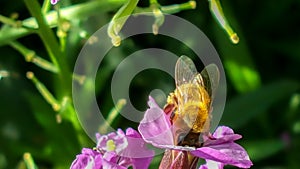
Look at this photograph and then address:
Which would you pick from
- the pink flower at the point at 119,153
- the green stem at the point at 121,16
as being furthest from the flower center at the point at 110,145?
the green stem at the point at 121,16

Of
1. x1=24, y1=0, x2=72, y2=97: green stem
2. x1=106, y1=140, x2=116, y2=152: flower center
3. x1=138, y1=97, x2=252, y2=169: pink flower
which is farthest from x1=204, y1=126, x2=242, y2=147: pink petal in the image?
x1=24, y1=0, x2=72, y2=97: green stem

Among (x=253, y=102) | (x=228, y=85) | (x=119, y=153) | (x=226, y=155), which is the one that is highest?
(x=228, y=85)

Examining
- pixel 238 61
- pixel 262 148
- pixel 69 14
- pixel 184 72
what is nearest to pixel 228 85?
pixel 238 61

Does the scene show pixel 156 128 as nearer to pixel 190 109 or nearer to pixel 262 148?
pixel 190 109

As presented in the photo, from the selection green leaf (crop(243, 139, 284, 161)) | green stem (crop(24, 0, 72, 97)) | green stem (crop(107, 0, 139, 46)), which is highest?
green stem (crop(24, 0, 72, 97))

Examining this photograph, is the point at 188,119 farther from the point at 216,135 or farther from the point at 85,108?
the point at 85,108

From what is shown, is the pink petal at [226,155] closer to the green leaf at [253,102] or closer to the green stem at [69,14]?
the green stem at [69,14]

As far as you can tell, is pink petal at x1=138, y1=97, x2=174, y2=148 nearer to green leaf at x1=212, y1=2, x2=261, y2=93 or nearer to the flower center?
the flower center
